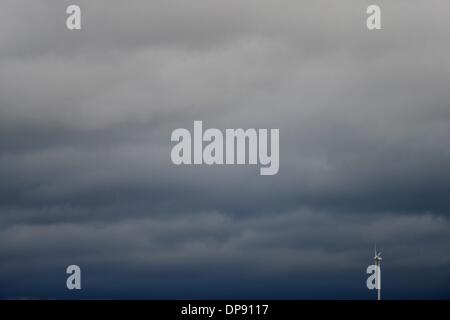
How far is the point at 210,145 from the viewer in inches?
4188

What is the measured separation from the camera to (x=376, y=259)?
113 meters
